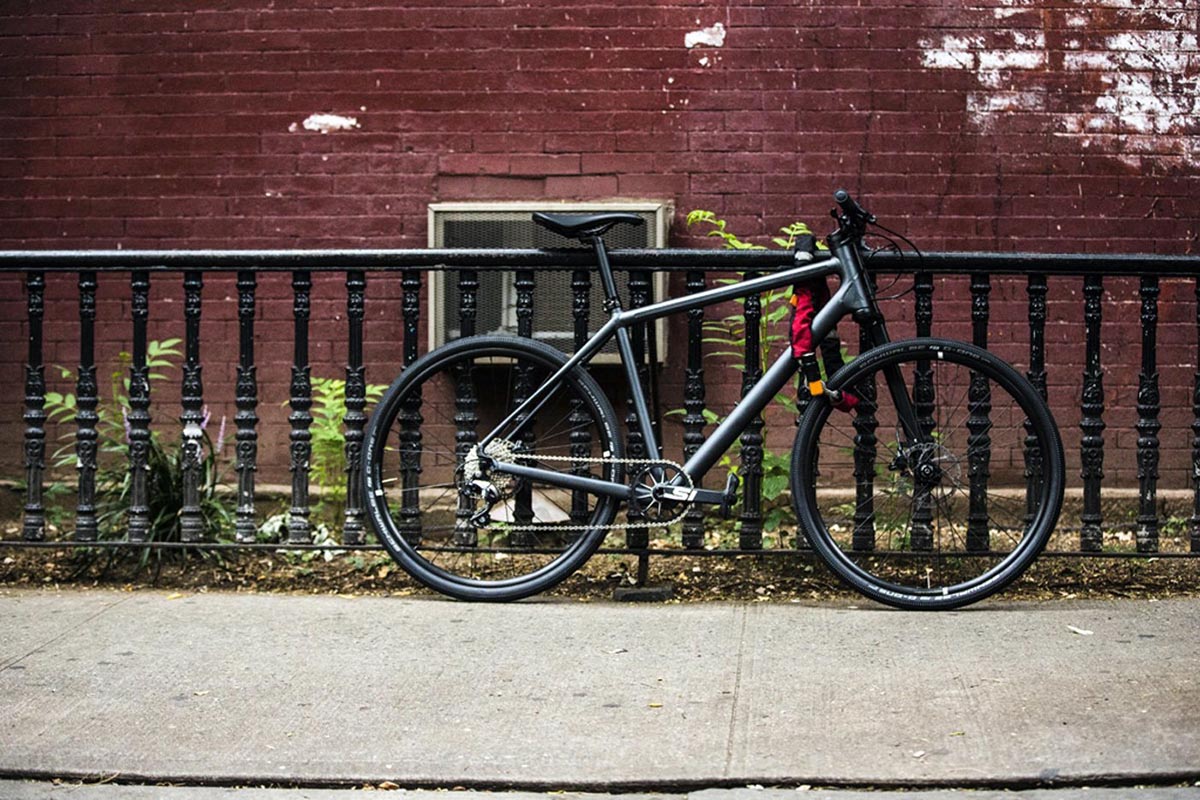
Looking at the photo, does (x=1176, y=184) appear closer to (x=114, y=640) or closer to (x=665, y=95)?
(x=665, y=95)

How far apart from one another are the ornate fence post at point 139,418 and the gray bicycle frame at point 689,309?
4.38 ft

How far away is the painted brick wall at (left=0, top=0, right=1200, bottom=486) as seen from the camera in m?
7.23

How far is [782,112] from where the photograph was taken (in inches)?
286

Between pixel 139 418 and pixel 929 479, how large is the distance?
9.35 feet

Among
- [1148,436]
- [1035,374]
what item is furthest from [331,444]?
[1148,436]

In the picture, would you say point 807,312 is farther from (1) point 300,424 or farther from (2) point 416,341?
(1) point 300,424

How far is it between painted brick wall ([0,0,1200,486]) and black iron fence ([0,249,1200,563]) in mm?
1903

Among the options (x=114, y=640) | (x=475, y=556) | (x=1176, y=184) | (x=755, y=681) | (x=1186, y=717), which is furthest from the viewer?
(x=1176, y=184)

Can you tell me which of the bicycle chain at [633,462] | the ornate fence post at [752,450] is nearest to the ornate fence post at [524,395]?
the bicycle chain at [633,462]

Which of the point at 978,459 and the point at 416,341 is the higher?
the point at 416,341

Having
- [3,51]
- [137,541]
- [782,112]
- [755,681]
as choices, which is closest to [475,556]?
[137,541]

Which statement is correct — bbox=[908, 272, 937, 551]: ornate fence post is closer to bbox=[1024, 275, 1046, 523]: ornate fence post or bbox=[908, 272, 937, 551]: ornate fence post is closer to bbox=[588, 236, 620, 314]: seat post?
bbox=[1024, 275, 1046, 523]: ornate fence post

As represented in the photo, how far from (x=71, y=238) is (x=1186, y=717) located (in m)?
5.77

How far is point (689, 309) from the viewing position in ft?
16.6
